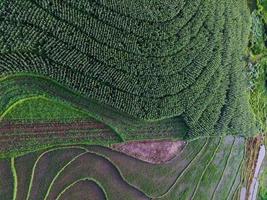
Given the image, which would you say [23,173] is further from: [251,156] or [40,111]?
[251,156]

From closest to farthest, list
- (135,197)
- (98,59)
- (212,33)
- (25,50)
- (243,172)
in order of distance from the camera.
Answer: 1. (25,50)
2. (98,59)
3. (135,197)
4. (212,33)
5. (243,172)

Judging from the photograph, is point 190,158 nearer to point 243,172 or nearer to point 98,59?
point 243,172

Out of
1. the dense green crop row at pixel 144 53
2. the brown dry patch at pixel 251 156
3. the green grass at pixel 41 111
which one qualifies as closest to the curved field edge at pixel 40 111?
the green grass at pixel 41 111

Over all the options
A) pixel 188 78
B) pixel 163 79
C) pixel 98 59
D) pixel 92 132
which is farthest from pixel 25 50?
pixel 188 78

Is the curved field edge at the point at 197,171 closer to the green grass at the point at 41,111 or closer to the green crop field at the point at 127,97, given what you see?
the green crop field at the point at 127,97

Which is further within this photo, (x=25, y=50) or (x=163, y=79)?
(x=163, y=79)

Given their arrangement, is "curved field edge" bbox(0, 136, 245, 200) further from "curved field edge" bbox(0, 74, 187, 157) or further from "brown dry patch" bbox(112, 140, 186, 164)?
"curved field edge" bbox(0, 74, 187, 157)

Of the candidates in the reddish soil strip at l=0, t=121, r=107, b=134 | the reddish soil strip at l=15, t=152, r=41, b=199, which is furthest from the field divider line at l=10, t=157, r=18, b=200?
the reddish soil strip at l=0, t=121, r=107, b=134
